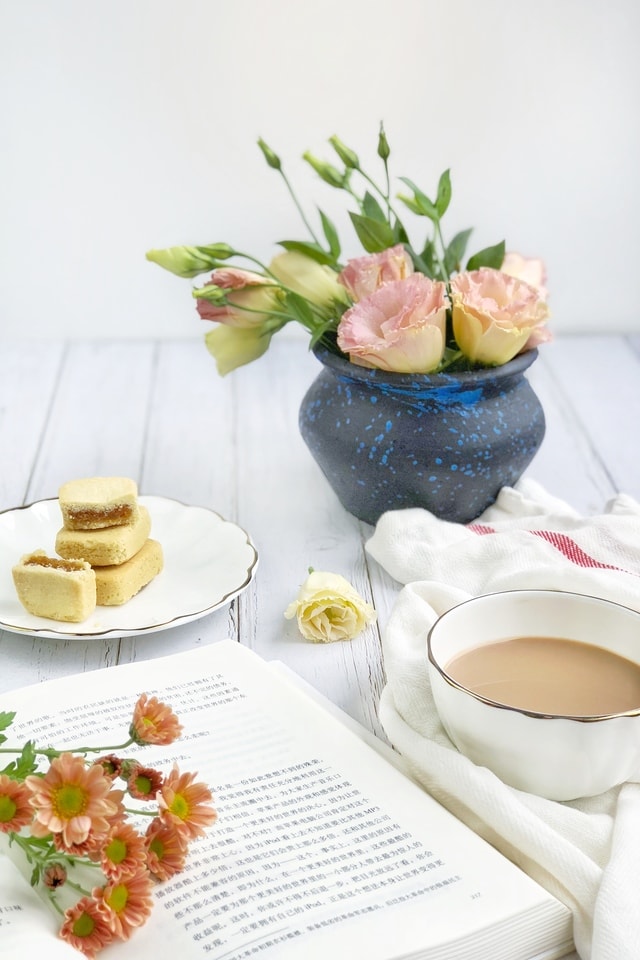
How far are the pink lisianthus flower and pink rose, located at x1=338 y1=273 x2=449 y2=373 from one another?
0.7 inches

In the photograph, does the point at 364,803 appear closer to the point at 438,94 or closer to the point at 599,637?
the point at 599,637

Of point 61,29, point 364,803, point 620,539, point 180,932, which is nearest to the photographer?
point 180,932

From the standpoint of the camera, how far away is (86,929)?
1.72 feet

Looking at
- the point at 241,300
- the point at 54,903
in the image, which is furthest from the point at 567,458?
the point at 54,903

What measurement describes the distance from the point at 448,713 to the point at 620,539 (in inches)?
14.2

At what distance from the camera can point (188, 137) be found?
5.96 feet

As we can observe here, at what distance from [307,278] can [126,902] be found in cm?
68

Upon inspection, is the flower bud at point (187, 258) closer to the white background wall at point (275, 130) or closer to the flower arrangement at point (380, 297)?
the flower arrangement at point (380, 297)

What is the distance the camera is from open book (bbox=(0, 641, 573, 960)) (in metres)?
0.53

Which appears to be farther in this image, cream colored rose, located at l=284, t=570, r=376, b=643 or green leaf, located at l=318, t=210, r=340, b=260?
green leaf, located at l=318, t=210, r=340, b=260

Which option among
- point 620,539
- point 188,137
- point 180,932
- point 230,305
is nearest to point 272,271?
point 230,305

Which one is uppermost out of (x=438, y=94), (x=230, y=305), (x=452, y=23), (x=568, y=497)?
(x=452, y=23)

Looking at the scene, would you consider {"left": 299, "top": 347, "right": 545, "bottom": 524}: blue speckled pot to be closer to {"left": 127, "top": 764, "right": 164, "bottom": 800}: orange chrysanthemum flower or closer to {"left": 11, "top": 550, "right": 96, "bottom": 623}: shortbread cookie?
{"left": 11, "top": 550, "right": 96, "bottom": 623}: shortbread cookie

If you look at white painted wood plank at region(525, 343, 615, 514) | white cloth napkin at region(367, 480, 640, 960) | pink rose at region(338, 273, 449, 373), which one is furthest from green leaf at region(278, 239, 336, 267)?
white painted wood plank at region(525, 343, 615, 514)
